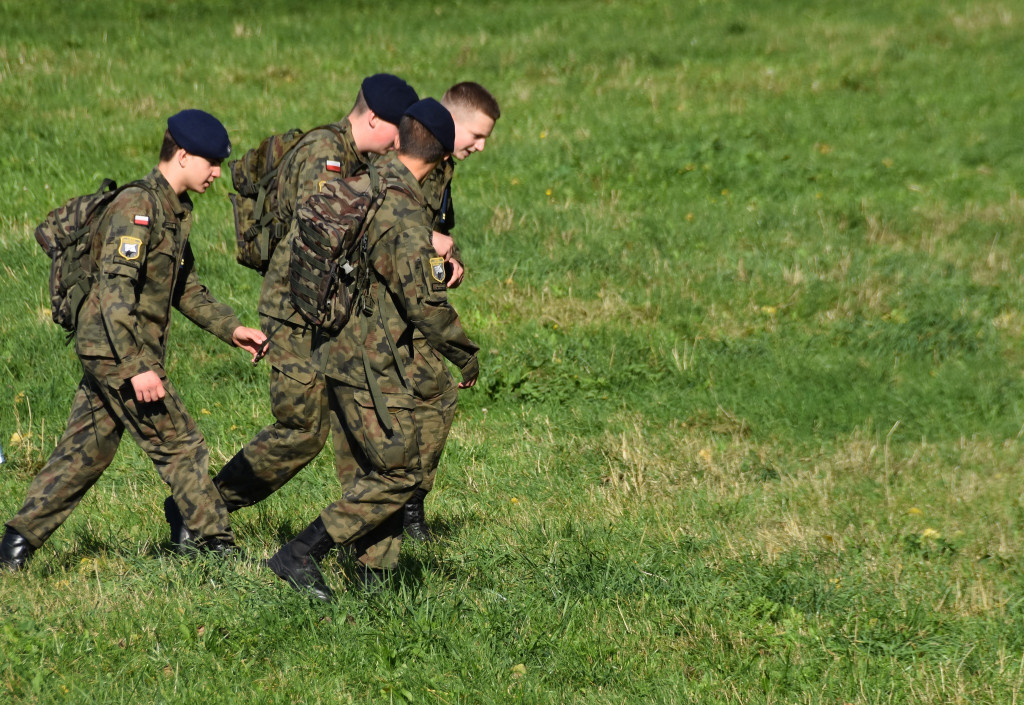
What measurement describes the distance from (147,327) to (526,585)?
219 cm

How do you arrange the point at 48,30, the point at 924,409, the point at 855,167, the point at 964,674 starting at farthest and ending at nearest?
the point at 48,30 < the point at 855,167 < the point at 924,409 < the point at 964,674

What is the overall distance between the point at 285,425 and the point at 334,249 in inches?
49.2

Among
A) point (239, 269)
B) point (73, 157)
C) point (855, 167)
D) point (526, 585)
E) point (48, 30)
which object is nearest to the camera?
point (526, 585)

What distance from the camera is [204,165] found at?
16.0 feet

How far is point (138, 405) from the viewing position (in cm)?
485

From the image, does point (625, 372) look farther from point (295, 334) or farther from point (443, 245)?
point (295, 334)

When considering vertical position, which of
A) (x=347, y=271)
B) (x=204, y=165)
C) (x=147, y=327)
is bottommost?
(x=147, y=327)

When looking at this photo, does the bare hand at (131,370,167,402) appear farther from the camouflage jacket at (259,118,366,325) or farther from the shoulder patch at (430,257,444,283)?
the shoulder patch at (430,257,444,283)

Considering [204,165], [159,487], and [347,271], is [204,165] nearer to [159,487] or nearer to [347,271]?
[347,271]

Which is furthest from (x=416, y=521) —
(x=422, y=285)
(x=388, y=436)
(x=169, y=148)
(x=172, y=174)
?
(x=169, y=148)

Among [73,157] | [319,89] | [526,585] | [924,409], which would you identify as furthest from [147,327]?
[319,89]

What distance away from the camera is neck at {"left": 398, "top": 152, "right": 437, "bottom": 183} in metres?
Result: 4.48

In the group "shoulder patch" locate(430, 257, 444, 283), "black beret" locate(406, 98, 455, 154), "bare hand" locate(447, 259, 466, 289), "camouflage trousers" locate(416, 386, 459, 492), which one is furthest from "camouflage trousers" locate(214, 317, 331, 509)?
"black beret" locate(406, 98, 455, 154)

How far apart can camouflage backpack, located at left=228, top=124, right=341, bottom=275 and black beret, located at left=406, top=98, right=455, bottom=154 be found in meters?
1.15
